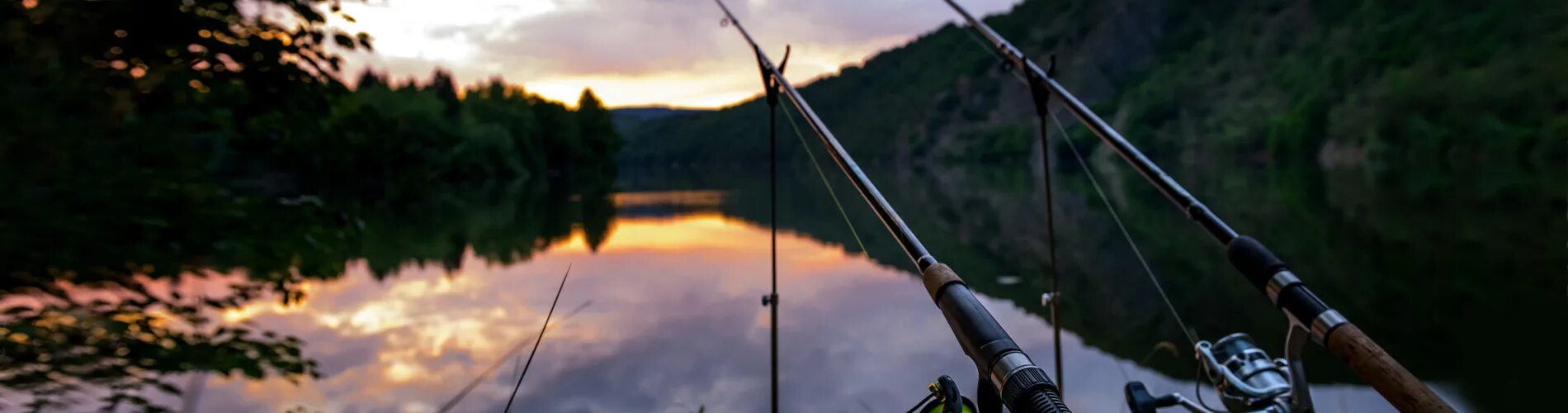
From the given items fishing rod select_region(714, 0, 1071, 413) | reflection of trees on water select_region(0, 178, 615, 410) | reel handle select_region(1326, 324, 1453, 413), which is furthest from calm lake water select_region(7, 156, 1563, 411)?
reel handle select_region(1326, 324, 1453, 413)

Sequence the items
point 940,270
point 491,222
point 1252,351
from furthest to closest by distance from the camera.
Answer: point 491,222 → point 1252,351 → point 940,270

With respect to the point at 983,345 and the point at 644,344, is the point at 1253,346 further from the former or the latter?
the point at 644,344

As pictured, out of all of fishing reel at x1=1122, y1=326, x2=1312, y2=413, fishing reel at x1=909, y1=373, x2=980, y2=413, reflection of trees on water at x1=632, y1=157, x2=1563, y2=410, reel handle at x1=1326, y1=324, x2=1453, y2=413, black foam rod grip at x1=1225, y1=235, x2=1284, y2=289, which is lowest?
reflection of trees on water at x1=632, y1=157, x2=1563, y2=410

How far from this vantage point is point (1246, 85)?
10762cm

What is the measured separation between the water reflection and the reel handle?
15.1 ft

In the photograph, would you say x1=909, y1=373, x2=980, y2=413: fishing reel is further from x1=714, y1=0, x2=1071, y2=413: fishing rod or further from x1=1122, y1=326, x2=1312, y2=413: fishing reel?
x1=1122, y1=326, x2=1312, y2=413: fishing reel

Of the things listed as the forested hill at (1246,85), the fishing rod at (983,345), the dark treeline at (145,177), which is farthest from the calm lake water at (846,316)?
the forested hill at (1246,85)

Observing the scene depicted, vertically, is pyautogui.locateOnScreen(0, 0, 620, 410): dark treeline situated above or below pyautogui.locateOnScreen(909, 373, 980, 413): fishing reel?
above

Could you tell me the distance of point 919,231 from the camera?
21938 millimetres

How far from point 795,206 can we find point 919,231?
517 inches

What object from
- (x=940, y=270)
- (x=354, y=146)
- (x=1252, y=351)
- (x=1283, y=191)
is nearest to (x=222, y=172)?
(x=354, y=146)

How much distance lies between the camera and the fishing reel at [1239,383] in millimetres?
3689

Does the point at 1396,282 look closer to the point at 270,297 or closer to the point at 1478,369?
the point at 1478,369

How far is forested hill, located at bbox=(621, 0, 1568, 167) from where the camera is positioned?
190 feet
